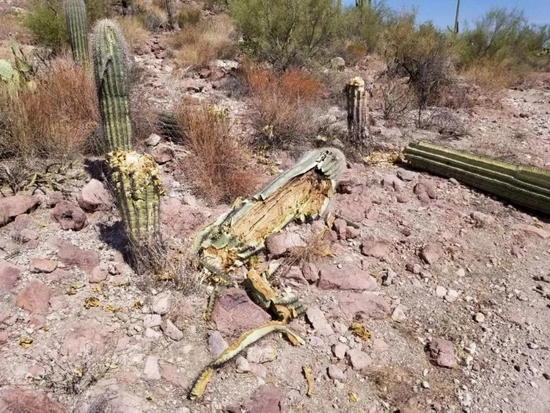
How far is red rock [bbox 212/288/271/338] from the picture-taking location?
2.87 m

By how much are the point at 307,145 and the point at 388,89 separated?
2.79 meters

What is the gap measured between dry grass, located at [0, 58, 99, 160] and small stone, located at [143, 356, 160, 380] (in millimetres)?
2877

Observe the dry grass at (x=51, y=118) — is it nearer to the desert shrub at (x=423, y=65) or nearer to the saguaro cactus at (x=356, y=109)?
the saguaro cactus at (x=356, y=109)

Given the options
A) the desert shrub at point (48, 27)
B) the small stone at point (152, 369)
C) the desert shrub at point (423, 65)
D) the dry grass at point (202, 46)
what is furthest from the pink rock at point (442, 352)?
the desert shrub at point (48, 27)

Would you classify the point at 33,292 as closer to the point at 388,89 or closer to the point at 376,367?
the point at 376,367

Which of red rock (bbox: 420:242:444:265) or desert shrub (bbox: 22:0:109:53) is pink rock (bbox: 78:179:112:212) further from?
desert shrub (bbox: 22:0:109:53)

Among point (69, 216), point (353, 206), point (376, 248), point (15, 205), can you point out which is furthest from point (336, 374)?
point (15, 205)

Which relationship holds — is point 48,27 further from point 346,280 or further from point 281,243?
point 346,280

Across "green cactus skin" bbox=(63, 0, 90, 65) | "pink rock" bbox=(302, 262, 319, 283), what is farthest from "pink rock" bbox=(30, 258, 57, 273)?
"green cactus skin" bbox=(63, 0, 90, 65)

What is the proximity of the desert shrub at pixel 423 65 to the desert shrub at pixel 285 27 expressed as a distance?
1.69 metres

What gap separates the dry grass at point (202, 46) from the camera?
30.9ft

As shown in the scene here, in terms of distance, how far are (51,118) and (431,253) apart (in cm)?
418

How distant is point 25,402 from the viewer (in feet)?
6.88

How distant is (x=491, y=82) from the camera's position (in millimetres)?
9828
